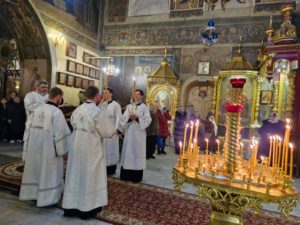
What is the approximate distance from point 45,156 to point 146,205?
1.62 meters

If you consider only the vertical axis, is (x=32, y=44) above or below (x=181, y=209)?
above

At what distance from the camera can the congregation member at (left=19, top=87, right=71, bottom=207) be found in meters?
3.62

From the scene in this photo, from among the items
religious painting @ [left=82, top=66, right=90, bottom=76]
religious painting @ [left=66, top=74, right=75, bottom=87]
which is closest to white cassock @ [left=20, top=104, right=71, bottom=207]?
religious painting @ [left=66, top=74, right=75, bottom=87]

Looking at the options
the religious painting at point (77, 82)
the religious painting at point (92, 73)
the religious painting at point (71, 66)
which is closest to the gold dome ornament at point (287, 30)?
the religious painting at point (71, 66)

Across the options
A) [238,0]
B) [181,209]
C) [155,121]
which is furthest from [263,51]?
[181,209]

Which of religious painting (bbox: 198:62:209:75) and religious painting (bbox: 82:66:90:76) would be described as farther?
religious painting (bbox: 82:66:90:76)

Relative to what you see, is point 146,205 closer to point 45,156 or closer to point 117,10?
point 45,156

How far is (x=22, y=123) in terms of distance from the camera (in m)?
9.08

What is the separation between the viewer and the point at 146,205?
13.1ft

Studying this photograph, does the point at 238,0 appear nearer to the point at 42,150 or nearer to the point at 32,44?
the point at 32,44

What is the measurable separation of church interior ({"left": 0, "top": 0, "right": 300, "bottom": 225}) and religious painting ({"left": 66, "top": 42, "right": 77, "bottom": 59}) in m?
0.07

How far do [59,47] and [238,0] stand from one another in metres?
7.92

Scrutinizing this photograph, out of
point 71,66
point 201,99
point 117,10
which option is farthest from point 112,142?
point 117,10

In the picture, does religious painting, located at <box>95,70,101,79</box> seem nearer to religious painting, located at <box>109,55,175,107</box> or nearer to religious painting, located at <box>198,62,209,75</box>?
religious painting, located at <box>109,55,175,107</box>
